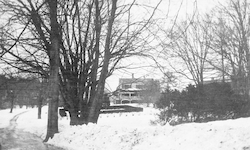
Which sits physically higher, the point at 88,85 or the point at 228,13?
the point at 228,13

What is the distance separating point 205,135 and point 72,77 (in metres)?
9.26

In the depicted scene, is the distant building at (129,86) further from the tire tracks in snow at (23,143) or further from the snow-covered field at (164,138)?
the tire tracks in snow at (23,143)

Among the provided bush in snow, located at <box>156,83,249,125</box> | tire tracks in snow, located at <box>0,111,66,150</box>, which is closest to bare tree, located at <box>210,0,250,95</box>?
bush in snow, located at <box>156,83,249,125</box>

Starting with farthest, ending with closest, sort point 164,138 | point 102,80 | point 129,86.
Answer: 1. point 129,86
2. point 102,80
3. point 164,138

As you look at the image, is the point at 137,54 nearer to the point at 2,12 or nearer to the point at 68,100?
the point at 68,100

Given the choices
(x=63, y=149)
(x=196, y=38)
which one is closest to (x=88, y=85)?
(x=63, y=149)

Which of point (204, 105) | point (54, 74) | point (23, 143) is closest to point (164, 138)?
point (54, 74)

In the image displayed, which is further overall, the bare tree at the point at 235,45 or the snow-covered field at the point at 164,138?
the bare tree at the point at 235,45

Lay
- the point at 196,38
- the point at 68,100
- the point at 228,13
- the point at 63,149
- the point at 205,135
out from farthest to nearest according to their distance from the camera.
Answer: the point at 196,38
the point at 228,13
the point at 68,100
the point at 63,149
the point at 205,135

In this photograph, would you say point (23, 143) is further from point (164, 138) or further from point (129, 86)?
point (129, 86)

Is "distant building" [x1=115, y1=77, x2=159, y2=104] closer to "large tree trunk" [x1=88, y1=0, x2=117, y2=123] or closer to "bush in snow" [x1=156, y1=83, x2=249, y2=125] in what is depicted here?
"large tree trunk" [x1=88, y1=0, x2=117, y2=123]

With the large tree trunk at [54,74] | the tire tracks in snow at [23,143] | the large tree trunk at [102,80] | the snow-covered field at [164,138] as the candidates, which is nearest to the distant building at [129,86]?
the large tree trunk at [102,80]

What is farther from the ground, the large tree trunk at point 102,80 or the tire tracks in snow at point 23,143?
the large tree trunk at point 102,80

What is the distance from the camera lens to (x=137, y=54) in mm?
12695
